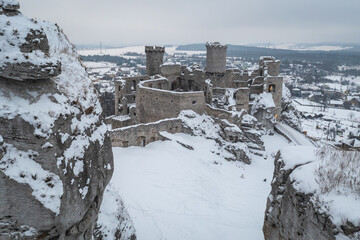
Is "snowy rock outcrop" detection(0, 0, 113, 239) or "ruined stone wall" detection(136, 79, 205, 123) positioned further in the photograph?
"ruined stone wall" detection(136, 79, 205, 123)

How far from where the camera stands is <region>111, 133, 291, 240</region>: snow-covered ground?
541 inches

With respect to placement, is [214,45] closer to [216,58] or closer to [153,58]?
[216,58]

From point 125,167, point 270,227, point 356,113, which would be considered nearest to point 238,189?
point 125,167

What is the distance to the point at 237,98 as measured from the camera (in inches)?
1248

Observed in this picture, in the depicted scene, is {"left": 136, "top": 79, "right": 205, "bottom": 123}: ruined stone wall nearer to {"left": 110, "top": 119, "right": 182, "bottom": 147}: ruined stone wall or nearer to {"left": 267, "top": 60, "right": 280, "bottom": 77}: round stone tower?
{"left": 110, "top": 119, "right": 182, "bottom": 147}: ruined stone wall

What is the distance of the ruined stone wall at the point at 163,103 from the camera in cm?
2545

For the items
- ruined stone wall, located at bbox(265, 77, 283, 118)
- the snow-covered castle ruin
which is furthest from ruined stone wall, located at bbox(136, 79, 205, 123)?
ruined stone wall, located at bbox(265, 77, 283, 118)

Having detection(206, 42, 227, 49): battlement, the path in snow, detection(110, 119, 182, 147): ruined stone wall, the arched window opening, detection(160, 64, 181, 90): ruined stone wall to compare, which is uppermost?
detection(206, 42, 227, 49): battlement

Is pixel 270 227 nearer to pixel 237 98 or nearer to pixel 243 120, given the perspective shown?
pixel 243 120

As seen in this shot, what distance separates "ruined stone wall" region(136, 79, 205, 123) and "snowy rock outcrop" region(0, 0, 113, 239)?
1820 cm

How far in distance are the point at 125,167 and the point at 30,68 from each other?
12.7m

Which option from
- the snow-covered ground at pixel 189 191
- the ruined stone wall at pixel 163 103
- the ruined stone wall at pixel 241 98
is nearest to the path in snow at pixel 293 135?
the ruined stone wall at pixel 241 98

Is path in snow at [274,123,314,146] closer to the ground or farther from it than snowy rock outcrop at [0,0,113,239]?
closer to the ground

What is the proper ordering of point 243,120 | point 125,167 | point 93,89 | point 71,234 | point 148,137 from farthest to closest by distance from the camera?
1. point 243,120
2. point 148,137
3. point 125,167
4. point 93,89
5. point 71,234
